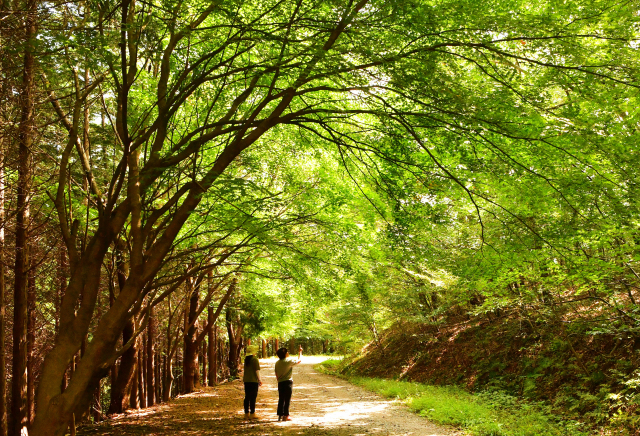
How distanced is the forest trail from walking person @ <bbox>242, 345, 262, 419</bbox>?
288mm

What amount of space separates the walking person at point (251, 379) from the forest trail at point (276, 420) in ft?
0.94

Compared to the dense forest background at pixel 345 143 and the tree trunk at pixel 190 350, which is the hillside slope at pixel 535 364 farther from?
the tree trunk at pixel 190 350

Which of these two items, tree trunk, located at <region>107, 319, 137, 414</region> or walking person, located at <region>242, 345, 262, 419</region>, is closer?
walking person, located at <region>242, 345, 262, 419</region>

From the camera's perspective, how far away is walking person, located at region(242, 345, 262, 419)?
34.9 ft

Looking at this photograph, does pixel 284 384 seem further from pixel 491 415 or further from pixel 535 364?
pixel 535 364

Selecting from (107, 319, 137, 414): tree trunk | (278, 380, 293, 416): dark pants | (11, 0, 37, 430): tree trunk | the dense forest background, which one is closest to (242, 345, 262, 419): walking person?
(278, 380, 293, 416): dark pants

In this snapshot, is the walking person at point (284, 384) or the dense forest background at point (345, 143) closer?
the dense forest background at point (345, 143)

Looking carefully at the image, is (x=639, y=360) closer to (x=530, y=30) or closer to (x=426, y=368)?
(x=530, y=30)

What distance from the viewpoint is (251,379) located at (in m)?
10.8

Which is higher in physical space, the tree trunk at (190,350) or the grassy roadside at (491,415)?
the tree trunk at (190,350)

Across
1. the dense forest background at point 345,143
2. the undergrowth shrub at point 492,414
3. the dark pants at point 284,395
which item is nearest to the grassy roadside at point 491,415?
the undergrowth shrub at point 492,414

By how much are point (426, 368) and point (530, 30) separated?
53.8ft

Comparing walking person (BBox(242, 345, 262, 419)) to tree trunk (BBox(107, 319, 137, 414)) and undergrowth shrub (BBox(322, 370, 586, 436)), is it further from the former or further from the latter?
undergrowth shrub (BBox(322, 370, 586, 436))

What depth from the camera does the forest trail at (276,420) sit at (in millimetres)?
9016
